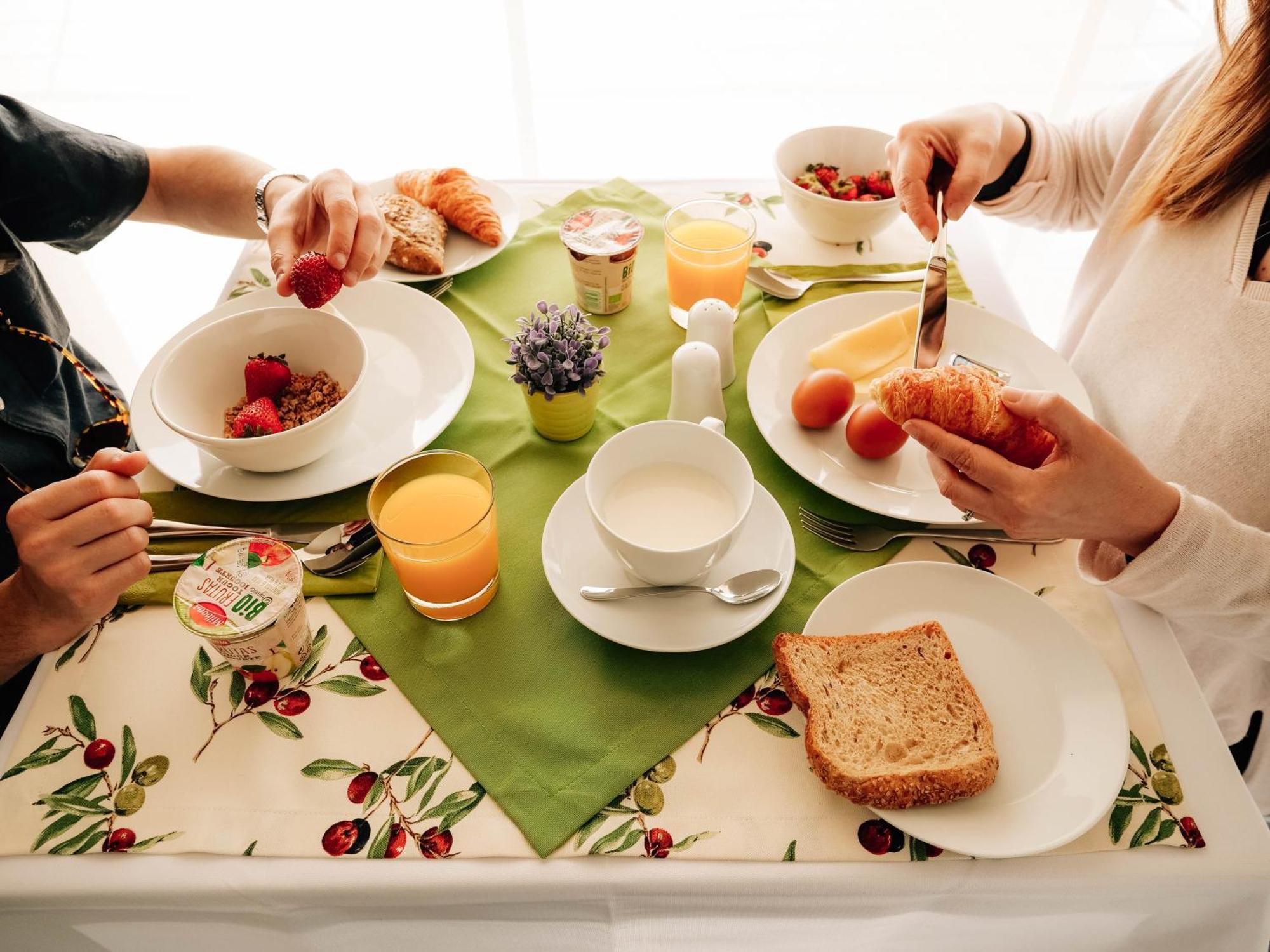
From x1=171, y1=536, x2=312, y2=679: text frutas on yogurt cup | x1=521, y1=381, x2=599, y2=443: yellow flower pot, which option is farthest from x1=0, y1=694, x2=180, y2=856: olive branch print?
x1=521, y1=381, x2=599, y2=443: yellow flower pot

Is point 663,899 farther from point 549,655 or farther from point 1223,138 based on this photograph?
point 1223,138

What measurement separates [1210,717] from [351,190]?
1.22 m

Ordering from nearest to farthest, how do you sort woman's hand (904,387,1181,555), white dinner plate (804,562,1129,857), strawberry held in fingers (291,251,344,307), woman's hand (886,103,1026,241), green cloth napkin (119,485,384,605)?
white dinner plate (804,562,1129,857), woman's hand (904,387,1181,555), green cloth napkin (119,485,384,605), strawberry held in fingers (291,251,344,307), woman's hand (886,103,1026,241)

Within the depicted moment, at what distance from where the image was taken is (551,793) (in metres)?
0.75

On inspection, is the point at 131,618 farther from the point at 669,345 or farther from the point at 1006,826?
the point at 1006,826

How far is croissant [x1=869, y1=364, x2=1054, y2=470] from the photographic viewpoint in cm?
86

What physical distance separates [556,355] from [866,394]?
45 cm

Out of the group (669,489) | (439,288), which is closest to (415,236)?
(439,288)

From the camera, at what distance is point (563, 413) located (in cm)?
105

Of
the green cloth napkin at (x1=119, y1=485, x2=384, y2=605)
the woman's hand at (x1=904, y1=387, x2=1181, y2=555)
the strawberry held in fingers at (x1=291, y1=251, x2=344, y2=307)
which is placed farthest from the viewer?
the strawberry held in fingers at (x1=291, y1=251, x2=344, y2=307)

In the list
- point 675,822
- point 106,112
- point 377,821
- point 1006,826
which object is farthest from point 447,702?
point 106,112

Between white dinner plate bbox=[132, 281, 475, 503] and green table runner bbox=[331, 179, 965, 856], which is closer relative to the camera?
green table runner bbox=[331, 179, 965, 856]

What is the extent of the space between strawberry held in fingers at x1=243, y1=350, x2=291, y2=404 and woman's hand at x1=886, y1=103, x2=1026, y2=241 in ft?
2.94

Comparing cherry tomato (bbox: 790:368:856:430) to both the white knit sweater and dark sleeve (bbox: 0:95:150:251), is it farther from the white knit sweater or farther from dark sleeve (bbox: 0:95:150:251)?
dark sleeve (bbox: 0:95:150:251)
